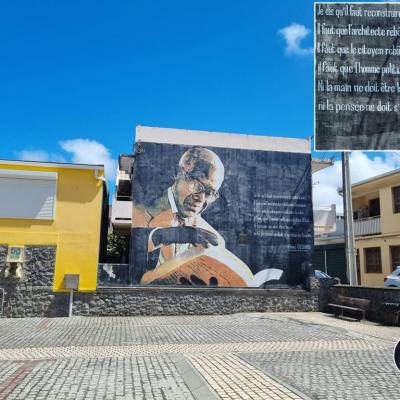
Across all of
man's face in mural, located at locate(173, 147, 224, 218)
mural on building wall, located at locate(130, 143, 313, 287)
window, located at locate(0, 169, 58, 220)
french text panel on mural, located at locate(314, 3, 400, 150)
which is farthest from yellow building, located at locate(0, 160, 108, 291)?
→ french text panel on mural, located at locate(314, 3, 400, 150)

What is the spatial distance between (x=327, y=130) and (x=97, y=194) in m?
7.86

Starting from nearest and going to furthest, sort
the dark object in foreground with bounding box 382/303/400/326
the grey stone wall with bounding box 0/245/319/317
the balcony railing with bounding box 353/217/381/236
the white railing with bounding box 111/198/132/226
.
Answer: the dark object in foreground with bounding box 382/303/400/326
the grey stone wall with bounding box 0/245/319/317
the white railing with bounding box 111/198/132/226
the balcony railing with bounding box 353/217/381/236

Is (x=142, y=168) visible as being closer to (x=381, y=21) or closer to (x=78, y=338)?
(x=78, y=338)

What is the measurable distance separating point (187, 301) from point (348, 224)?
6731 mm

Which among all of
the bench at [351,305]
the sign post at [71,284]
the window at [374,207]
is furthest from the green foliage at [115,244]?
the window at [374,207]

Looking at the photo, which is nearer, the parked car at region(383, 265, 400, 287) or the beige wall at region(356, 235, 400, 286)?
the parked car at region(383, 265, 400, 287)

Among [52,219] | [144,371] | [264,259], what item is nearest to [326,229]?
[264,259]

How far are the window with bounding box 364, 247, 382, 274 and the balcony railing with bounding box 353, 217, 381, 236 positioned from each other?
103 centimetres

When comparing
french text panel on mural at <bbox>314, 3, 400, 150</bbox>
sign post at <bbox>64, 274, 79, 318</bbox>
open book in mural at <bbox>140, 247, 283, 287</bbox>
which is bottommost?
sign post at <bbox>64, 274, 79, 318</bbox>

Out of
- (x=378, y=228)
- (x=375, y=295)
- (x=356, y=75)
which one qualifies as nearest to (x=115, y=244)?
(x=378, y=228)

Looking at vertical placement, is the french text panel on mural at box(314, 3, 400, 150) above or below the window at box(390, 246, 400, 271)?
above

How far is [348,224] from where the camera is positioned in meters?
17.1

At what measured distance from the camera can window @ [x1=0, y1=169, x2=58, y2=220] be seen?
1490 cm

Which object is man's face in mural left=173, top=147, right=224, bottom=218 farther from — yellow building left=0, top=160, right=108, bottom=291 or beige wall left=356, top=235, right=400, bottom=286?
beige wall left=356, top=235, right=400, bottom=286
